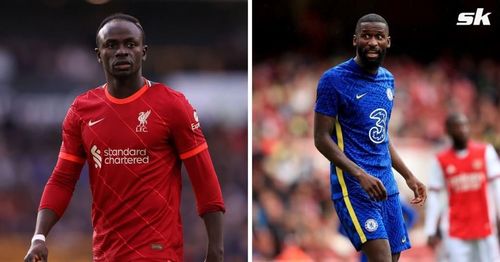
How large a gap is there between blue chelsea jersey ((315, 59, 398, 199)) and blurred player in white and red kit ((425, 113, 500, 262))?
5.71 metres

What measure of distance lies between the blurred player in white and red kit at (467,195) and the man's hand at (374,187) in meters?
6.16

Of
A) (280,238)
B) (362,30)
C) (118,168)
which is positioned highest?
(362,30)

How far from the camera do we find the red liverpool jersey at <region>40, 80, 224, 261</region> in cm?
585

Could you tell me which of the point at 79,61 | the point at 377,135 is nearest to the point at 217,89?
the point at 79,61

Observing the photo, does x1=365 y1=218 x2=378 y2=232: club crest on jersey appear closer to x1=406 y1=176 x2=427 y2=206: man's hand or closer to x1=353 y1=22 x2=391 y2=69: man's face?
x1=406 y1=176 x2=427 y2=206: man's hand

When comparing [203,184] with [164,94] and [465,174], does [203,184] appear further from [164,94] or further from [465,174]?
[465,174]

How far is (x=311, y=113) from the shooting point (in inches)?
669

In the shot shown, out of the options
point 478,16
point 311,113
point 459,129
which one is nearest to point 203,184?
point 478,16

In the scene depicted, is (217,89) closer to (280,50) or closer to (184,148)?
(280,50)

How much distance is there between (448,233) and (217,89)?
899 cm

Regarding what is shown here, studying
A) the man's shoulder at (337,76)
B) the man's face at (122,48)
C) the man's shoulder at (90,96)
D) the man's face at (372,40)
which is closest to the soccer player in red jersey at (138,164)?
the man's face at (122,48)

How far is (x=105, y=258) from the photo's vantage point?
5.91m

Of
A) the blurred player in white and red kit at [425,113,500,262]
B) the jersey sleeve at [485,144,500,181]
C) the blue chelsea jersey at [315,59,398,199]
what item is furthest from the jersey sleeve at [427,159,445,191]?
the blue chelsea jersey at [315,59,398,199]

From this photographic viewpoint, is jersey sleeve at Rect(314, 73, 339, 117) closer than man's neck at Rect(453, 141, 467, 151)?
Yes
